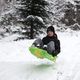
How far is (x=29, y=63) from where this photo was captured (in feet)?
28.0

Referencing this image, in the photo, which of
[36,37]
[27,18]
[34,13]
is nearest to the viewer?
[27,18]

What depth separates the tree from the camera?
51.6ft

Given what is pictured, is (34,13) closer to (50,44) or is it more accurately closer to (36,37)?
(36,37)

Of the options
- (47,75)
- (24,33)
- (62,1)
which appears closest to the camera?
(47,75)

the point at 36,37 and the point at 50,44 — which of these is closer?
A: the point at 50,44

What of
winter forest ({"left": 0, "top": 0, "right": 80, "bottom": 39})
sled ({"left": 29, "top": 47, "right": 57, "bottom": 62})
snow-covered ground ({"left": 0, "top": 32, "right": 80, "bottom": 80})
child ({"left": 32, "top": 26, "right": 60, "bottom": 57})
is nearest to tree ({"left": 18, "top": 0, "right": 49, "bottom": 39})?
winter forest ({"left": 0, "top": 0, "right": 80, "bottom": 39})

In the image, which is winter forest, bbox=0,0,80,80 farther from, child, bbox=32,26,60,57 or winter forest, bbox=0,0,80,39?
child, bbox=32,26,60,57

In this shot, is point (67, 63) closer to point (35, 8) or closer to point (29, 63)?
point (29, 63)

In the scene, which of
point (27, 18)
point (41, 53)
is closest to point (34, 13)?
point (27, 18)

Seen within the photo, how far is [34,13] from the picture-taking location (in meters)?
15.9

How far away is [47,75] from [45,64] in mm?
1147

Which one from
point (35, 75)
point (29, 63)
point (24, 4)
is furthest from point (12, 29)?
point (35, 75)

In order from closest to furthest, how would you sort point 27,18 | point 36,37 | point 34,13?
point 27,18 → point 34,13 → point 36,37

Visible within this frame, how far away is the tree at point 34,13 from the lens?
1573 centimetres
